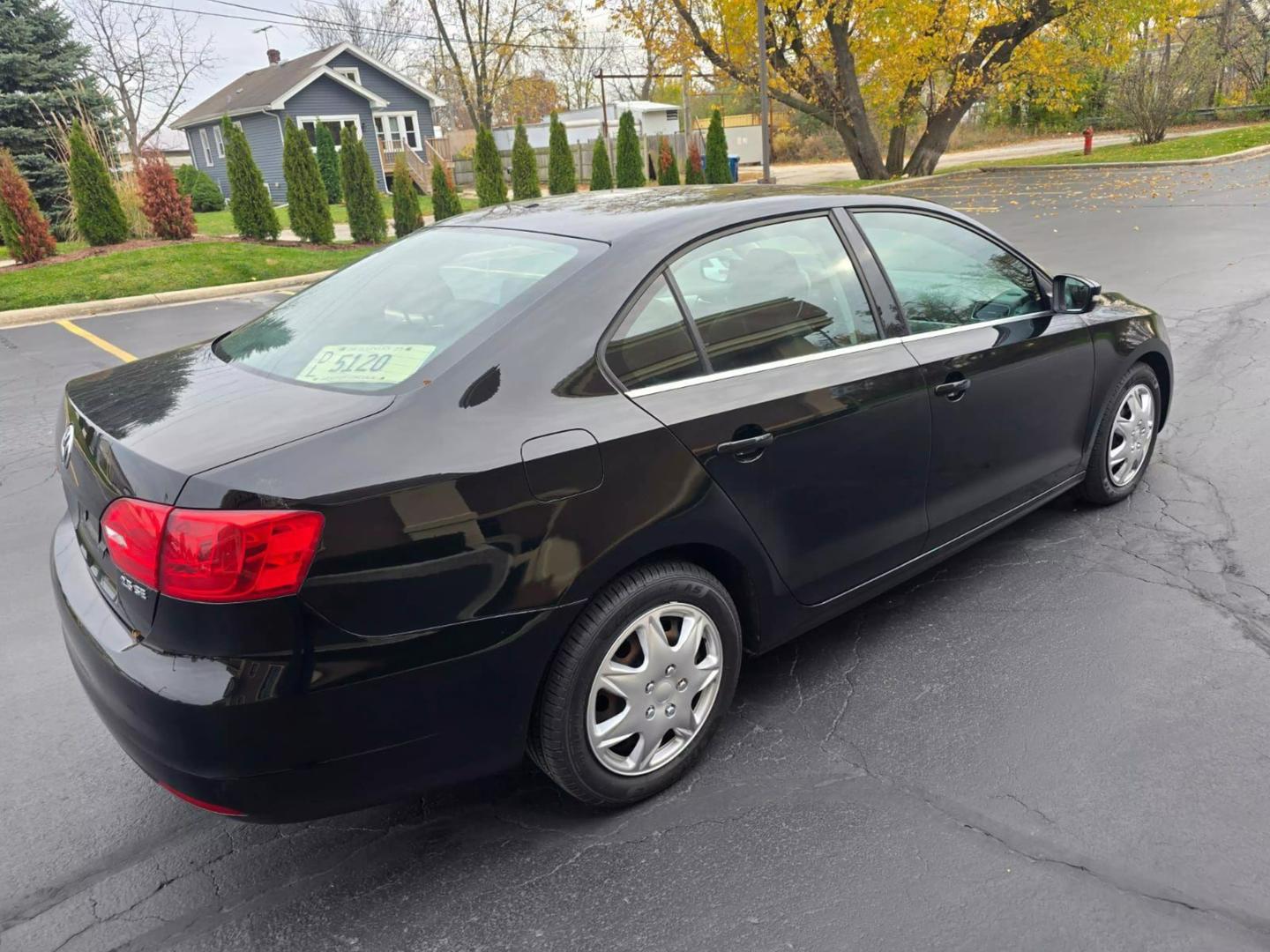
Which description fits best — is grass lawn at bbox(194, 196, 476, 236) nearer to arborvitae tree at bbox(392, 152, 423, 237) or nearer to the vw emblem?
arborvitae tree at bbox(392, 152, 423, 237)

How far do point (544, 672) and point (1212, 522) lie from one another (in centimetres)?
349

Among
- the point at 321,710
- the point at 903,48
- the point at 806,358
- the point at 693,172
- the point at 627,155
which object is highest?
the point at 903,48

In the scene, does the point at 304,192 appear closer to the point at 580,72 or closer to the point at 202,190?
the point at 202,190

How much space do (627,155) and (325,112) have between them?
1944 centimetres

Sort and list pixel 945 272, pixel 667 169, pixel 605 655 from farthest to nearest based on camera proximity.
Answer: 1. pixel 667 169
2. pixel 945 272
3. pixel 605 655

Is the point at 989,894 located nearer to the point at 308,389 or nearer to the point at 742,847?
the point at 742,847

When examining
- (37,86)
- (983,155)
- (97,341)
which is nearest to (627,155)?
(97,341)

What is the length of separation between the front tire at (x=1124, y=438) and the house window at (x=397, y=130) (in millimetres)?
37805

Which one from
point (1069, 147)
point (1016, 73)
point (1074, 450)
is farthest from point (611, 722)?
point (1069, 147)

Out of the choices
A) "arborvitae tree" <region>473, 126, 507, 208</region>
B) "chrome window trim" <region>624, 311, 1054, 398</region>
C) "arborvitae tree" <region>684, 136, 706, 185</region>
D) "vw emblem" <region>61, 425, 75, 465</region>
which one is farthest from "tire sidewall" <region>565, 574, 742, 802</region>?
"arborvitae tree" <region>684, 136, 706, 185</region>

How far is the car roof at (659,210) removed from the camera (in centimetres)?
289

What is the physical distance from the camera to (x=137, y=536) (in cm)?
211

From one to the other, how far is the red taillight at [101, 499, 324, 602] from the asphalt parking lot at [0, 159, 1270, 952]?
3.00ft

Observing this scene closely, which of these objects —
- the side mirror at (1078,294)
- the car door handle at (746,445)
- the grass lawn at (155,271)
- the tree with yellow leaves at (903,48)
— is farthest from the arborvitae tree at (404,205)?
the car door handle at (746,445)
